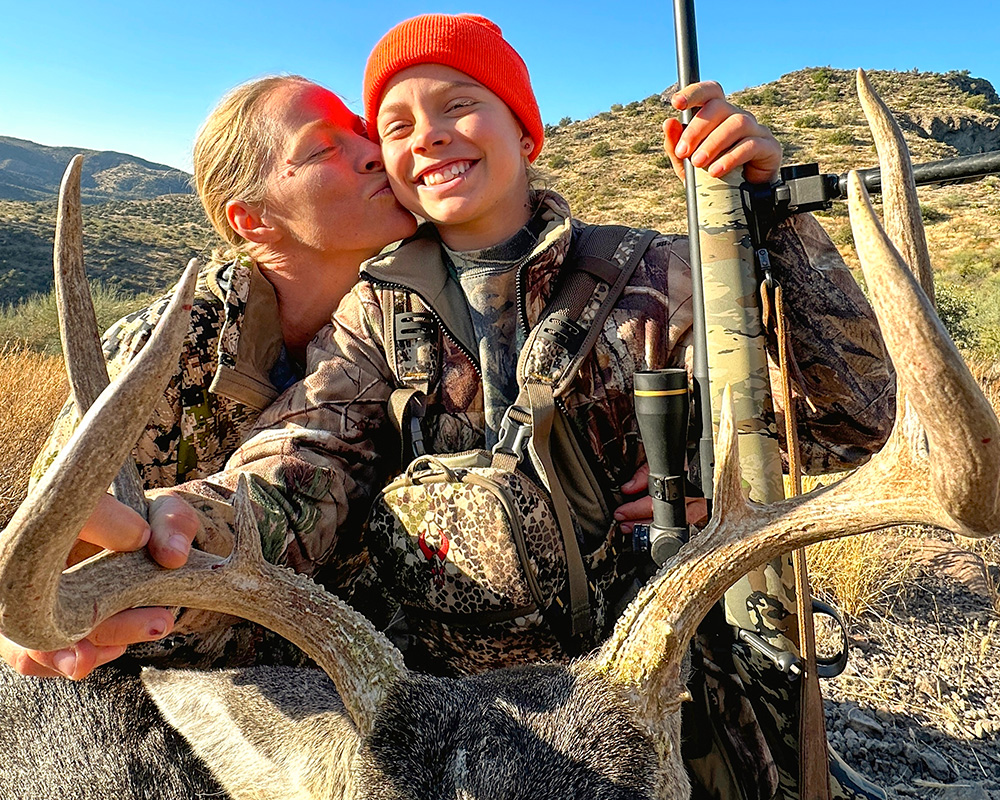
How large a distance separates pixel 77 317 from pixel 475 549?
4.94 ft

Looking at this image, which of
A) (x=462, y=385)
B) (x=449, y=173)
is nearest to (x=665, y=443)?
(x=462, y=385)

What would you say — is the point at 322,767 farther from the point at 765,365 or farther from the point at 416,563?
the point at 765,365

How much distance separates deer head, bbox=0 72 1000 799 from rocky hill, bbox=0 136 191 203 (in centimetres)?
12052

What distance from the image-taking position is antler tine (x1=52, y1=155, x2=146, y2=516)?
2057 mm

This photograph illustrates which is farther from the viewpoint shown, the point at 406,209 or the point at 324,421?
the point at 406,209

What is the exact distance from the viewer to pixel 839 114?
1741 inches

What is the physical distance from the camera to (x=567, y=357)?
2996mm

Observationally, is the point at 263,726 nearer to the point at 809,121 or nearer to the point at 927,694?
the point at 927,694

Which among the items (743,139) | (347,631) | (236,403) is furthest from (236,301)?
(743,139)

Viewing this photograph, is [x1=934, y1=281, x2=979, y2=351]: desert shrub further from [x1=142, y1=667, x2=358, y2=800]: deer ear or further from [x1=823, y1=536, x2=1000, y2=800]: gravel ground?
[x1=142, y1=667, x2=358, y2=800]: deer ear

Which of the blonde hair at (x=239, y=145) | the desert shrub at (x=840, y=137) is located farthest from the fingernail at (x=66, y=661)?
the desert shrub at (x=840, y=137)

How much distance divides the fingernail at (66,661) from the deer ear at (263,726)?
71 centimetres

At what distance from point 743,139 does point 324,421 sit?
1994mm

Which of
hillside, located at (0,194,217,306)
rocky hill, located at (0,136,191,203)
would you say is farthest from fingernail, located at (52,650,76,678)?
rocky hill, located at (0,136,191,203)
